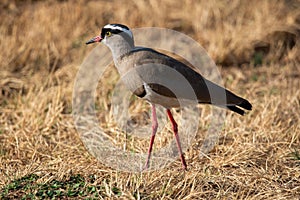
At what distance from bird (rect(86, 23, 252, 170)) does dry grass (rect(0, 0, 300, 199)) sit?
0.49 m

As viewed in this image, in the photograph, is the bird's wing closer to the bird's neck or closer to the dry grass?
the bird's neck

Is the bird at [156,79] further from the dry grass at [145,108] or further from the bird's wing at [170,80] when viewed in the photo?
Result: the dry grass at [145,108]

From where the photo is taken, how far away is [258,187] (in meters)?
4.30

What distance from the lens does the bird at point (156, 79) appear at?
15.2ft

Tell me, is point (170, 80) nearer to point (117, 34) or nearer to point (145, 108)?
point (117, 34)

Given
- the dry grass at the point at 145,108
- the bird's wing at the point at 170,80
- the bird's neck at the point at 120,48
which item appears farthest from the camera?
the bird's neck at the point at 120,48

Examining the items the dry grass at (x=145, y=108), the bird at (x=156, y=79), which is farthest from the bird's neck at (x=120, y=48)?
the dry grass at (x=145, y=108)

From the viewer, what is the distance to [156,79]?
464 centimetres

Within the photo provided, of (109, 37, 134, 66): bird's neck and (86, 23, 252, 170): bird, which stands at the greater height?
(109, 37, 134, 66): bird's neck

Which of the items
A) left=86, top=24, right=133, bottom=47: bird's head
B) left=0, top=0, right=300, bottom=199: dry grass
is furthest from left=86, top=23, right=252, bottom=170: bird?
left=0, top=0, right=300, bottom=199: dry grass

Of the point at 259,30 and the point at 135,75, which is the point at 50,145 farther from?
the point at 259,30

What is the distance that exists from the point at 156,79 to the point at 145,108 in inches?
66.8

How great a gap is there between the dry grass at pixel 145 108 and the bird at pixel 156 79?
1.61 ft

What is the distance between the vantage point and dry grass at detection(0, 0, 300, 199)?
4.36 meters
